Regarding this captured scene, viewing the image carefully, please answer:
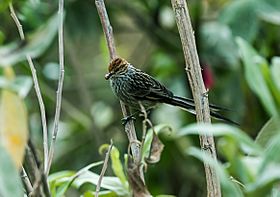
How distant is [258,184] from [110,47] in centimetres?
85

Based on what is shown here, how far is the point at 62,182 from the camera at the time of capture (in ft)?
5.31

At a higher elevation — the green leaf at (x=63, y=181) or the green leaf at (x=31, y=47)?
the green leaf at (x=31, y=47)

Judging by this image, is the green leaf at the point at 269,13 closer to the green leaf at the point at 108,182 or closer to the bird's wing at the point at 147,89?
the bird's wing at the point at 147,89

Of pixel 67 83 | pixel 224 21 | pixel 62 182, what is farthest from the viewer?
pixel 67 83

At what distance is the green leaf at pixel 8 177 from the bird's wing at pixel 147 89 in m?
1.42

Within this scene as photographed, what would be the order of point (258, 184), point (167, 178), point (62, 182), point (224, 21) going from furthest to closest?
point (167, 178)
point (224, 21)
point (62, 182)
point (258, 184)

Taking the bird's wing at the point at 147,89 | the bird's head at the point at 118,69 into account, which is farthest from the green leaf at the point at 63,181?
the bird's wing at the point at 147,89

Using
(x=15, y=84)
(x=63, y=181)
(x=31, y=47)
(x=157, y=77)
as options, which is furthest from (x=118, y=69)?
(x=31, y=47)

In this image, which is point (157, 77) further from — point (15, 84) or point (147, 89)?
point (15, 84)

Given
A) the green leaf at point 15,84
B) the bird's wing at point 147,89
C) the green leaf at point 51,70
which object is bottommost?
the bird's wing at point 147,89

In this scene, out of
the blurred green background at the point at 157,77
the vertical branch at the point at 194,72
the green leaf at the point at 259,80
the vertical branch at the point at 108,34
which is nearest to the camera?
the green leaf at the point at 259,80

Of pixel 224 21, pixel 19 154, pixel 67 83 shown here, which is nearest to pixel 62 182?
pixel 19 154

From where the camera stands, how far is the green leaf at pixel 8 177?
3.03ft

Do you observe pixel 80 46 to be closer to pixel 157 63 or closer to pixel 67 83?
pixel 67 83
